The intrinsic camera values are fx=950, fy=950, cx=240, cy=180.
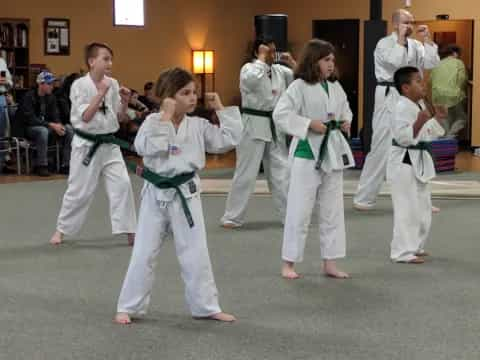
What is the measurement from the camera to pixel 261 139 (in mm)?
7426

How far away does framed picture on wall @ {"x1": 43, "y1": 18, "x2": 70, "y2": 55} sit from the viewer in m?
13.5

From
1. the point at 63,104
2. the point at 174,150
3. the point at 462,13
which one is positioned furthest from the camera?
the point at 462,13

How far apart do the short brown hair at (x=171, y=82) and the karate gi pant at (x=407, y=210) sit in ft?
6.66

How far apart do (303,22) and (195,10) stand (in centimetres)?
178

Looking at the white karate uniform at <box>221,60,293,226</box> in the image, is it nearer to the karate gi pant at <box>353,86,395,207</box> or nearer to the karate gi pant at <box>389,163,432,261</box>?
the karate gi pant at <box>353,86,395,207</box>

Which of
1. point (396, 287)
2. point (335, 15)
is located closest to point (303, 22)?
point (335, 15)

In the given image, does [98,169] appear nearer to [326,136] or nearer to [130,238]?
[130,238]

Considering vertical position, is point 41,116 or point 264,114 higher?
point 264,114

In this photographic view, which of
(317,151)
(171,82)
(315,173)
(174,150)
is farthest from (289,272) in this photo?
(171,82)

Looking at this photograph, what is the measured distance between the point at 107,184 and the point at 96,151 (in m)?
0.26

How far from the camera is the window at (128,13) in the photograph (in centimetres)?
1445

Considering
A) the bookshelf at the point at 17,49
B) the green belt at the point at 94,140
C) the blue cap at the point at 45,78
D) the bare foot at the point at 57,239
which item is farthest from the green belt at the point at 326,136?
the bookshelf at the point at 17,49

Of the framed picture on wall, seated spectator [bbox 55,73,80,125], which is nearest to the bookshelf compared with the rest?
the framed picture on wall

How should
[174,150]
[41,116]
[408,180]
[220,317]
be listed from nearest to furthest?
[174,150] → [220,317] → [408,180] → [41,116]
